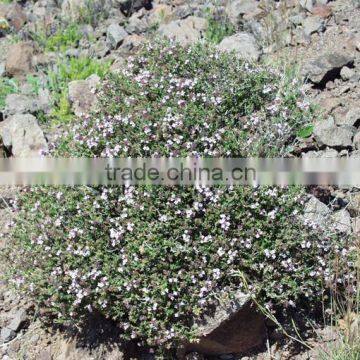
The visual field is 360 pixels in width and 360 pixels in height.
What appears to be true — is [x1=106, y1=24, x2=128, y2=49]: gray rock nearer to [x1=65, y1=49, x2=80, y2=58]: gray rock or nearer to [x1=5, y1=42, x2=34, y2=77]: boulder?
[x1=65, y1=49, x2=80, y2=58]: gray rock

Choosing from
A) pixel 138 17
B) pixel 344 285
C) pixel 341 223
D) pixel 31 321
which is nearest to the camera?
pixel 344 285

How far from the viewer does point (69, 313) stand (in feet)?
13.9

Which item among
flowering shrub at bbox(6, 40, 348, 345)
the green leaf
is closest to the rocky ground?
the green leaf

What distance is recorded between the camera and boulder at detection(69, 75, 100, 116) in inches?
237

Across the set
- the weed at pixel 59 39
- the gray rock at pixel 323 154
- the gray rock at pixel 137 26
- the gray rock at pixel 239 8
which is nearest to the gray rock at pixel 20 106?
the weed at pixel 59 39

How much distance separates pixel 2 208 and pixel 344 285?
299 centimetres

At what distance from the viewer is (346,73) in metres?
5.82

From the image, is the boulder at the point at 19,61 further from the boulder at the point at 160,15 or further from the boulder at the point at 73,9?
the boulder at the point at 160,15

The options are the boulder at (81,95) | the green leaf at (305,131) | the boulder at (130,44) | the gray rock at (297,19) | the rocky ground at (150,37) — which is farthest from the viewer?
the boulder at (130,44)

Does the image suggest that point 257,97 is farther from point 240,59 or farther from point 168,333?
point 168,333

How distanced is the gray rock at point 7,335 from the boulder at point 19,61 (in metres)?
3.01

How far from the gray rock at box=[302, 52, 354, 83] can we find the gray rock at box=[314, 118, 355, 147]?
2.47 ft

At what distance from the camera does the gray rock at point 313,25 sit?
643 centimetres

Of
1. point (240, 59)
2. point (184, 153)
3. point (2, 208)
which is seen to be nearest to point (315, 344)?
point (184, 153)
